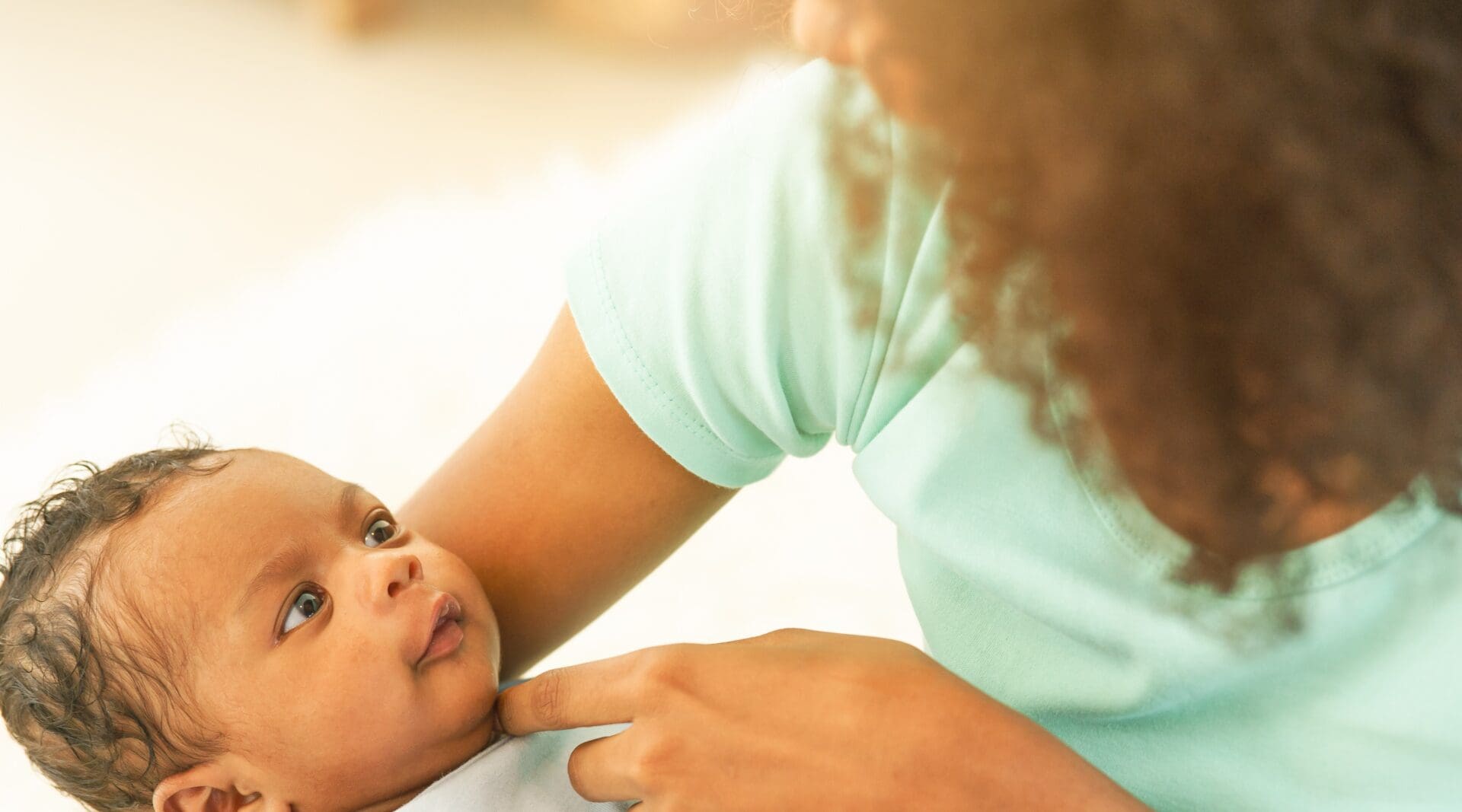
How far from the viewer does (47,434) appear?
1563mm

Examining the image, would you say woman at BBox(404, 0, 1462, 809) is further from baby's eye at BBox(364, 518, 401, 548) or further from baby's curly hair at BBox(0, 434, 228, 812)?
baby's curly hair at BBox(0, 434, 228, 812)

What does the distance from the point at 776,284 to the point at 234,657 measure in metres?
0.45

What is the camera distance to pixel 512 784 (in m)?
0.84

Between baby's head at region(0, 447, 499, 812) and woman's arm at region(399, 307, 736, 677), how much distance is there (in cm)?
3

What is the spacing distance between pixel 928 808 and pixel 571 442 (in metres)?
0.33

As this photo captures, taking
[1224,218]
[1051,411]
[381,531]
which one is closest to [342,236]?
[381,531]

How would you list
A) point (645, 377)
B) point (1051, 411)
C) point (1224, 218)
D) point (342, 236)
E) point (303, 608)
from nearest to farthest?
point (1224, 218) < point (1051, 411) < point (645, 377) < point (303, 608) < point (342, 236)

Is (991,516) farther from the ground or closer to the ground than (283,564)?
farther from the ground

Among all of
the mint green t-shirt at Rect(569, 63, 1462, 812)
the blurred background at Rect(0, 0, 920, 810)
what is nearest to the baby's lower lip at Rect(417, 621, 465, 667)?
the mint green t-shirt at Rect(569, 63, 1462, 812)

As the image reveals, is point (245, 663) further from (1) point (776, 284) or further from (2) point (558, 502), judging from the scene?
(1) point (776, 284)

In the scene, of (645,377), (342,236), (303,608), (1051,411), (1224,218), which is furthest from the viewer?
(342,236)

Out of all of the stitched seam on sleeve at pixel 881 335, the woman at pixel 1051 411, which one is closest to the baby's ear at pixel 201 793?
the woman at pixel 1051 411

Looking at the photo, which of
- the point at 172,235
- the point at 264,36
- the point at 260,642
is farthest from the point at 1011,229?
the point at 264,36

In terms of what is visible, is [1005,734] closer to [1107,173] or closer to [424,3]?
[1107,173]
